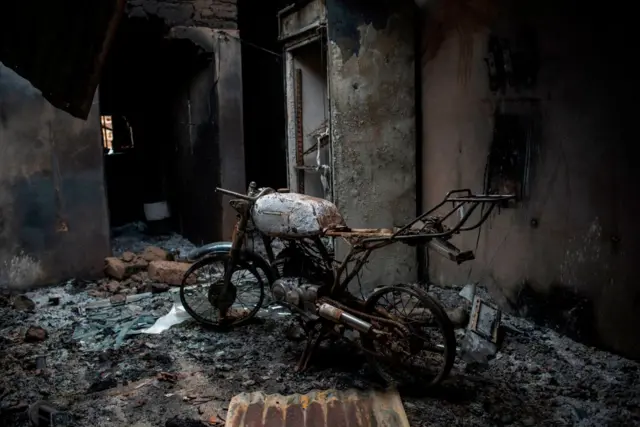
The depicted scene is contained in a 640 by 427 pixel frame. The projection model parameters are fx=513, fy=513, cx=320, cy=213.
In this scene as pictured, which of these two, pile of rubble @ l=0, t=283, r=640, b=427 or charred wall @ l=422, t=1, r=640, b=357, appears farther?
charred wall @ l=422, t=1, r=640, b=357

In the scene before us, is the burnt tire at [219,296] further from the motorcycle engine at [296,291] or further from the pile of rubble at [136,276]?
the pile of rubble at [136,276]

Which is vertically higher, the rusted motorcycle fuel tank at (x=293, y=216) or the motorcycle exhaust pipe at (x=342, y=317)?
the rusted motorcycle fuel tank at (x=293, y=216)

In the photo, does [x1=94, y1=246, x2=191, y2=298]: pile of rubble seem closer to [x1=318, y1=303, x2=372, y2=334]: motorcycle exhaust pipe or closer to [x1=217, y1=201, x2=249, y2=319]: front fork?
[x1=217, y1=201, x2=249, y2=319]: front fork

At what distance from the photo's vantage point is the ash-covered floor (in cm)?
324

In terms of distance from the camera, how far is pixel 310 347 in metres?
3.95

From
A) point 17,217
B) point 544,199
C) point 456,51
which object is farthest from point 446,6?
point 17,217

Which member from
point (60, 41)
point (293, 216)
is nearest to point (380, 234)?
point (293, 216)

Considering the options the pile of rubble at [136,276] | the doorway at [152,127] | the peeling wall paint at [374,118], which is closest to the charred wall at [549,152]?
the peeling wall paint at [374,118]

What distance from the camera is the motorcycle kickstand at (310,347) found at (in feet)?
12.8

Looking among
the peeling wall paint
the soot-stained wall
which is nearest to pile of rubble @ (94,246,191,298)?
the soot-stained wall

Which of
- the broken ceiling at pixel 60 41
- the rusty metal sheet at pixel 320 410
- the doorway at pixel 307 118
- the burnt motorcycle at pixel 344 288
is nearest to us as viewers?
the broken ceiling at pixel 60 41

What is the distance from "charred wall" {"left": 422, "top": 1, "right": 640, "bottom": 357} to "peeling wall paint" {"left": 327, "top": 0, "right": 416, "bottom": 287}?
357 mm

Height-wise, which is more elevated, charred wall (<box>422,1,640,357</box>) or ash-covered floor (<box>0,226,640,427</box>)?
charred wall (<box>422,1,640,357</box>)

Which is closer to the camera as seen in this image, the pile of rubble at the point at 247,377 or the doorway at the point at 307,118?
the pile of rubble at the point at 247,377
